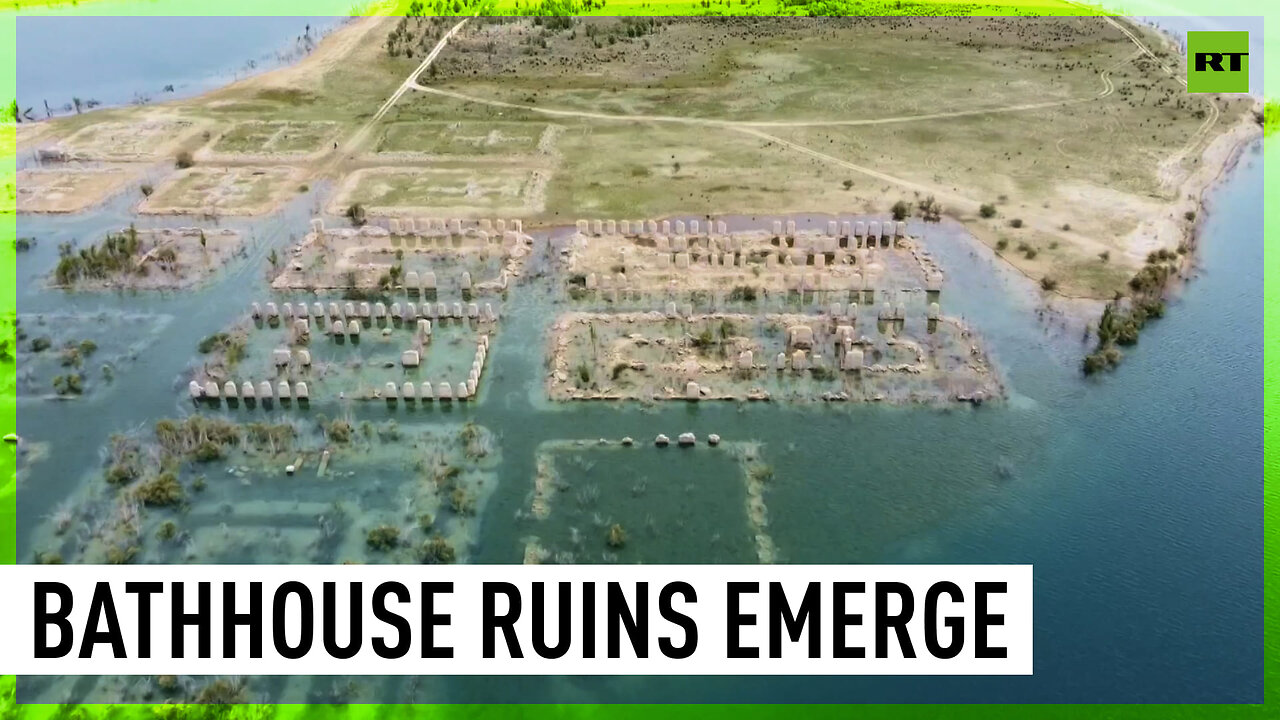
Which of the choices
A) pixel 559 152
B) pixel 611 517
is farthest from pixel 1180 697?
pixel 559 152

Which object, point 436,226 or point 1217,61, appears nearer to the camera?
point 436,226

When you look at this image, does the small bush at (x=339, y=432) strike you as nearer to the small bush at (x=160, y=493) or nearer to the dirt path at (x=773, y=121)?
the small bush at (x=160, y=493)

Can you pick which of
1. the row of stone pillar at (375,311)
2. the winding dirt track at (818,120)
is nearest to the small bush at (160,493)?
the row of stone pillar at (375,311)

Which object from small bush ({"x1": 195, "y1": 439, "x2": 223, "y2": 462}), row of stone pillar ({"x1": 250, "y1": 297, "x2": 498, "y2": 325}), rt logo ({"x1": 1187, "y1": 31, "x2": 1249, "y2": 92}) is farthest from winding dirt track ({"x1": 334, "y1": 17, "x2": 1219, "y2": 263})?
Result: small bush ({"x1": 195, "y1": 439, "x2": 223, "y2": 462})

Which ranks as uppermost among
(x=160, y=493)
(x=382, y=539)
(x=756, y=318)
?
(x=756, y=318)

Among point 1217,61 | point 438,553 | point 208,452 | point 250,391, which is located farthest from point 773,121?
point 438,553

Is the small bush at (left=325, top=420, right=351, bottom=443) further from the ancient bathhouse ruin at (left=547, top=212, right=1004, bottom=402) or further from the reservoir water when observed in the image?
the reservoir water

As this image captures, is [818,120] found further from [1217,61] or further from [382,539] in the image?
[382,539]

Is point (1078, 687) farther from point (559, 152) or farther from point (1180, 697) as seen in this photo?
point (559, 152)

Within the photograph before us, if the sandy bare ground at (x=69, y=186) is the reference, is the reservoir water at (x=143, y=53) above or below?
above
